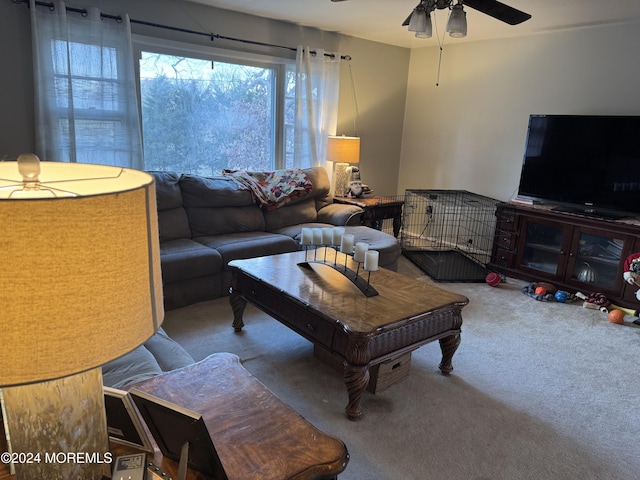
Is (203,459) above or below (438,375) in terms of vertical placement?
above

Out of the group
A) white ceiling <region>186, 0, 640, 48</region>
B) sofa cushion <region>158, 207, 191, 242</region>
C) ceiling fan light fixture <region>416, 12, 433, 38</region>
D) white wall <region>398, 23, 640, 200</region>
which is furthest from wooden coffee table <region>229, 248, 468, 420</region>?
white wall <region>398, 23, 640, 200</region>

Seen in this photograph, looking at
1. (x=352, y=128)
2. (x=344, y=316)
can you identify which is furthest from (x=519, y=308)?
(x=352, y=128)

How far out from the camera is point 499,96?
4688 millimetres

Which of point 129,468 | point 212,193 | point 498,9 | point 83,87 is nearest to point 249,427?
point 129,468

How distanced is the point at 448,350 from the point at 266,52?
3.37 metres

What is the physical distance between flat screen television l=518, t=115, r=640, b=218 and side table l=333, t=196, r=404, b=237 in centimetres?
125

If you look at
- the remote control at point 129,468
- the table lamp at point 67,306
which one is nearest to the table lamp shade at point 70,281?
the table lamp at point 67,306

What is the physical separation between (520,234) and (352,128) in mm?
2243

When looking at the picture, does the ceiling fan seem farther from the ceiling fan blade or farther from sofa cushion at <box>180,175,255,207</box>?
sofa cushion at <box>180,175,255,207</box>

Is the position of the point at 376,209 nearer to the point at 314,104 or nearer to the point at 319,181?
the point at 319,181

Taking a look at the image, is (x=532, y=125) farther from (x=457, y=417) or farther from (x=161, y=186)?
(x=161, y=186)

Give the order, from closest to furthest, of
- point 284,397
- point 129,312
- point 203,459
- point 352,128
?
point 129,312
point 203,459
point 284,397
point 352,128

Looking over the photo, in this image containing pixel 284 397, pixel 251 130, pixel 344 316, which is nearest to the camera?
pixel 344 316

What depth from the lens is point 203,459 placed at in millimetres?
848
